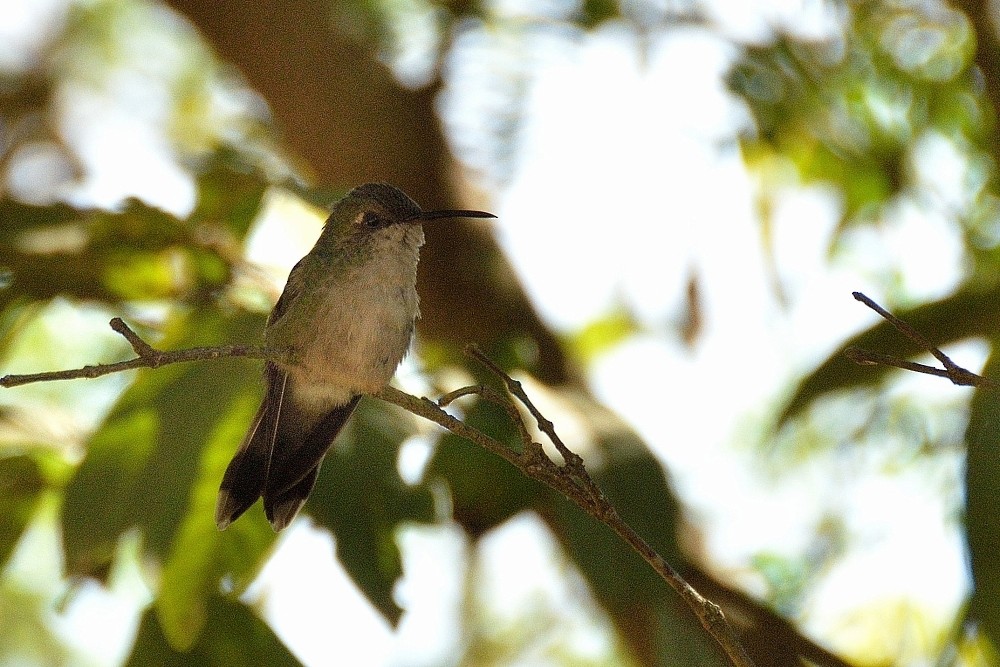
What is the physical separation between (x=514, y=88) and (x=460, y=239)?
624 mm

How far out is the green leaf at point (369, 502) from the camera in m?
2.76

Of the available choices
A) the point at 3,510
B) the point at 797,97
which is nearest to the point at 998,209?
the point at 797,97

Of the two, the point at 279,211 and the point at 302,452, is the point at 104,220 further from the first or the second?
the point at 279,211

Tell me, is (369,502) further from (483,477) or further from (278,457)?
(483,477)

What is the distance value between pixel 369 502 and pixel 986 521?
59.7 inches

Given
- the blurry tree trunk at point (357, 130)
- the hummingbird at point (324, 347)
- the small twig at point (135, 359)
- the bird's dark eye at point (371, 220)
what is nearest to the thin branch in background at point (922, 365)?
the small twig at point (135, 359)

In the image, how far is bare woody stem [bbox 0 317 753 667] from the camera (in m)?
1.63

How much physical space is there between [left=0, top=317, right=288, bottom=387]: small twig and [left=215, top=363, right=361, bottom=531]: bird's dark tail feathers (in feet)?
2.52

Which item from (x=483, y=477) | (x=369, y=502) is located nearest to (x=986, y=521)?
(x=369, y=502)

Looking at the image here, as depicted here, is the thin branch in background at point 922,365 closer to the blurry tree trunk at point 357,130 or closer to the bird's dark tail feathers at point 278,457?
the bird's dark tail feathers at point 278,457

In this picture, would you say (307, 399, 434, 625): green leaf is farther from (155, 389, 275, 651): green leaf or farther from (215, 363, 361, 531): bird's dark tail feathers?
(155, 389, 275, 651): green leaf

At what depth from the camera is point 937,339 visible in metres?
2.61

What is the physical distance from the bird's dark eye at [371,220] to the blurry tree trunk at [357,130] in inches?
38.4

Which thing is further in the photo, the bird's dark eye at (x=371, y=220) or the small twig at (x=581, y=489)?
the bird's dark eye at (x=371, y=220)
